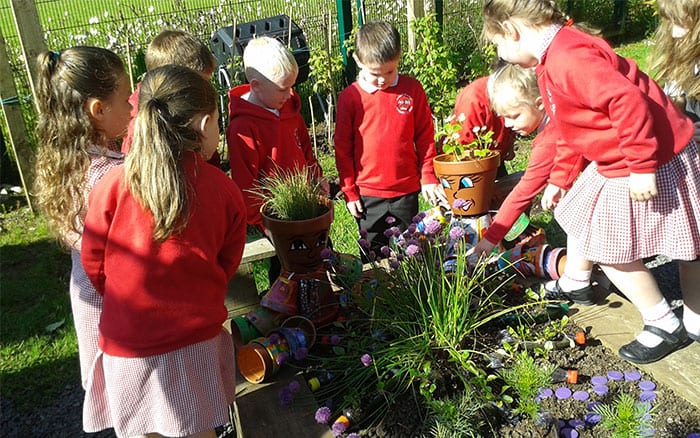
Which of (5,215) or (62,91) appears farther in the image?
(5,215)

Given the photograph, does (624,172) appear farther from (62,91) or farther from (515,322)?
(62,91)

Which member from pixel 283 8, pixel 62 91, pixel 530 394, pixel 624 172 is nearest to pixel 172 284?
pixel 62 91

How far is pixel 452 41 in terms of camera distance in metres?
7.78

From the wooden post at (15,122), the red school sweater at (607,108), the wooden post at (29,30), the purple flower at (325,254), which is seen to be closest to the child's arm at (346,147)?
the purple flower at (325,254)

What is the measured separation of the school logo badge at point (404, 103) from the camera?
11.6 ft

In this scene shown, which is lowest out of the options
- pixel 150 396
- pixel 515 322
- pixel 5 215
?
pixel 5 215

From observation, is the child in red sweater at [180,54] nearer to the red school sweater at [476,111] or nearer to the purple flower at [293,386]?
the red school sweater at [476,111]

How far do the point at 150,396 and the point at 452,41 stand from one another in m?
6.62

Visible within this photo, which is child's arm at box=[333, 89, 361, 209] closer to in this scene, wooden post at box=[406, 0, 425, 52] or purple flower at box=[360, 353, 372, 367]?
purple flower at box=[360, 353, 372, 367]

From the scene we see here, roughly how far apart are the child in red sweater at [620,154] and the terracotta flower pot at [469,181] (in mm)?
621

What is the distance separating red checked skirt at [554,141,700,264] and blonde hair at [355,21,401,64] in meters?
1.31

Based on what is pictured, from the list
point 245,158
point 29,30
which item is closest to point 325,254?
point 245,158

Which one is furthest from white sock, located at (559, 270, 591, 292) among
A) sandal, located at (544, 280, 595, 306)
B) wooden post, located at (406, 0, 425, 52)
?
wooden post, located at (406, 0, 425, 52)

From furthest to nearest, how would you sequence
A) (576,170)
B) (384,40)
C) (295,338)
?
(384,40) < (576,170) < (295,338)
